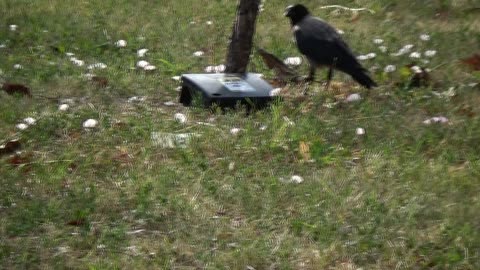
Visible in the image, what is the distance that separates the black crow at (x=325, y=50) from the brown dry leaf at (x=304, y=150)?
54.0 inches

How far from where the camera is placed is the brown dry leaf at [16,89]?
7035mm

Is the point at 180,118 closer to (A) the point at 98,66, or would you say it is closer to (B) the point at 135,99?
(B) the point at 135,99

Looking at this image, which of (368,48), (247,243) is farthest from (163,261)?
(368,48)

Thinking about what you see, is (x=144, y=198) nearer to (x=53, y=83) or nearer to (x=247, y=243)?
(x=247, y=243)

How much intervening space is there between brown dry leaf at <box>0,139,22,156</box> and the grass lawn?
42 mm

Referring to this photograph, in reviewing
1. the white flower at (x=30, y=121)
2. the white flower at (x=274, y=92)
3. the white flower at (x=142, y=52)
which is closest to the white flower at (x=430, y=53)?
the white flower at (x=274, y=92)

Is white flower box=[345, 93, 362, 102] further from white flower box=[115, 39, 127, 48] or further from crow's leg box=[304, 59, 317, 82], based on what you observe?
white flower box=[115, 39, 127, 48]

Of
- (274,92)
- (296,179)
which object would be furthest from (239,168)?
(274,92)

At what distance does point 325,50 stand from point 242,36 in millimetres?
670

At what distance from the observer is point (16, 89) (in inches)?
278

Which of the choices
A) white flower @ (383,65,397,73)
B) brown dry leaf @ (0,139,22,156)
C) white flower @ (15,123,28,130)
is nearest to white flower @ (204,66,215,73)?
white flower @ (383,65,397,73)

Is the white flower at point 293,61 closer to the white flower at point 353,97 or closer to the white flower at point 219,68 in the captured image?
the white flower at point 219,68

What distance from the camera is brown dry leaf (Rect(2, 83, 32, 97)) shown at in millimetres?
7035

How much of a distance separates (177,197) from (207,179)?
1.12 ft
